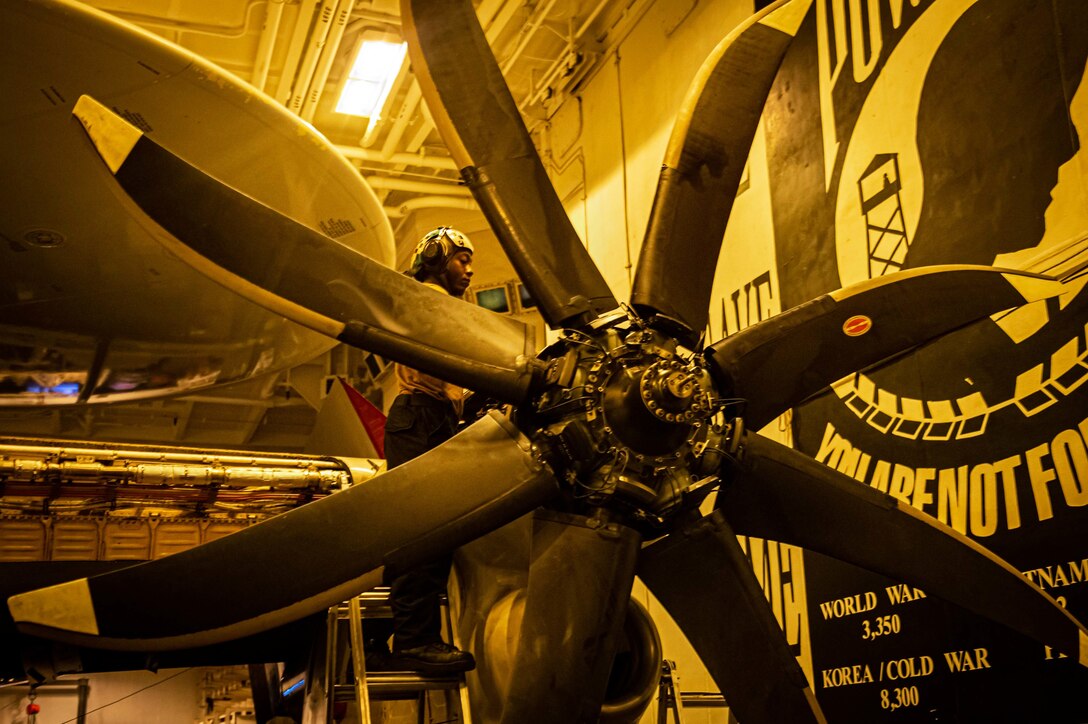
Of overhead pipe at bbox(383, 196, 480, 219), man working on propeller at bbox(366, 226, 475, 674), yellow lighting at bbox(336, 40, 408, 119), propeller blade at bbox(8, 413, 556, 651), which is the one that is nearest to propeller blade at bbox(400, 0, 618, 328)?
man working on propeller at bbox(366, 226, 475, 674)

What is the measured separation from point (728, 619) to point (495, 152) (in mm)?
2081

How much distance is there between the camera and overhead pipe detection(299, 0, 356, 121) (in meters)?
9.41

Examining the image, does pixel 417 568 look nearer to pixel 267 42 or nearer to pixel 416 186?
pixel 267 42

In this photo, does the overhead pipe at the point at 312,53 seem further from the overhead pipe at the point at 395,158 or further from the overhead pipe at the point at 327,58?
the overhead pipe at the point at 395,158

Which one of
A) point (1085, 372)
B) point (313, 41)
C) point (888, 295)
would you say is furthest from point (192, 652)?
point (313, 41)

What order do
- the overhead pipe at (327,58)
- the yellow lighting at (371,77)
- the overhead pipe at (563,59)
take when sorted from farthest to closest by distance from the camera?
the yellow lighting at (371,77)
the overhead pipe at (563,59)
the overhead pipe at (327,58)

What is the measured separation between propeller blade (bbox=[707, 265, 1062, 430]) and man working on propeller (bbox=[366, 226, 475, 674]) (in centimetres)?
145

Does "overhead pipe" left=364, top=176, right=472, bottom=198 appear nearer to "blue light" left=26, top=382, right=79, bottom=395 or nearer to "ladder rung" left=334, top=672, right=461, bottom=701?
"blue light" left=26, top=382, right=79, bottom=395

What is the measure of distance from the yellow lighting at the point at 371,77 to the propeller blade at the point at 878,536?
320 inches

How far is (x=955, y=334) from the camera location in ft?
17.6

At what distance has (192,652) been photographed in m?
5.31

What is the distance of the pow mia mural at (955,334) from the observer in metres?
4.64

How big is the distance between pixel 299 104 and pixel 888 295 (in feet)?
29.3

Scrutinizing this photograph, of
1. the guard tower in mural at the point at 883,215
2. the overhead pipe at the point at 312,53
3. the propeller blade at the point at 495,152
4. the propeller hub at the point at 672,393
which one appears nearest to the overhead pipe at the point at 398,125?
the overhead pipe at the point at 312,53
